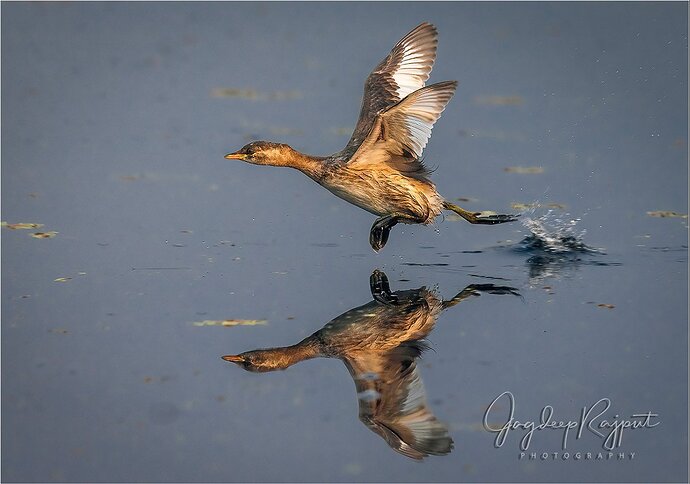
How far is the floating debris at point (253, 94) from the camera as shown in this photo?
12.3 meters

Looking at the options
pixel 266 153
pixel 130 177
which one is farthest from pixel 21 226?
pixel 266 153

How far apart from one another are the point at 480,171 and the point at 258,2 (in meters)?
5.29

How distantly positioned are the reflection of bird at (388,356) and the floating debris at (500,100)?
455cm

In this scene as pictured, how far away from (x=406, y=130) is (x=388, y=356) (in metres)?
2.36

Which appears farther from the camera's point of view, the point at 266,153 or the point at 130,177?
the point at 130,177

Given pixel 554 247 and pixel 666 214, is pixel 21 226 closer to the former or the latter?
pixel 554 247

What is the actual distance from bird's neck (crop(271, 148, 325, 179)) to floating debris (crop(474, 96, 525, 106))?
12.7ft

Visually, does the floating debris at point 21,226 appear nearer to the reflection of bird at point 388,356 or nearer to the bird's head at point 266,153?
the bird's head at point 266,153

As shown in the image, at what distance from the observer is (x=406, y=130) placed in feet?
27.7

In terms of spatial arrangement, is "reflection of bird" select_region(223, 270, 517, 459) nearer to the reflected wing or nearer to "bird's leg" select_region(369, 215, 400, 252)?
the reflected wing

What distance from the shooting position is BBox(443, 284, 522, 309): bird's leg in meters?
7.73

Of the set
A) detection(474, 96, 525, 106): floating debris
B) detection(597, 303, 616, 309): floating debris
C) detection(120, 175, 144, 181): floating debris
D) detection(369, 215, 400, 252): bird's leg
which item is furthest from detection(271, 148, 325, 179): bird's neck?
detection(474, 96, 525, 106): floating debris
